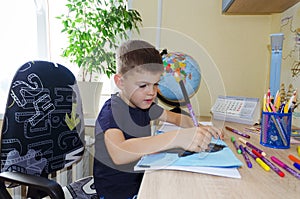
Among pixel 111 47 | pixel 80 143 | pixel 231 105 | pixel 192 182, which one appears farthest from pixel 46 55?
pixel 192 182

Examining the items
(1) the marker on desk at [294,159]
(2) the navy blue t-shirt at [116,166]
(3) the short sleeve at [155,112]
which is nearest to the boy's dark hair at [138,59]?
(2) the navy blue t-shirt at [116,166]

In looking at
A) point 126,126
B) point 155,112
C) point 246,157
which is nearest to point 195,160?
point 246,157

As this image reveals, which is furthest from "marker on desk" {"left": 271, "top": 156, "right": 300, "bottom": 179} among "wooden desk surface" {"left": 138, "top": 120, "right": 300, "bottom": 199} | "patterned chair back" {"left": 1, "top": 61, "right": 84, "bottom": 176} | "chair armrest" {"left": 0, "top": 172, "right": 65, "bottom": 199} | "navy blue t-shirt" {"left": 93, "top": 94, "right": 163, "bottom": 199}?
"patterned chair back" {"left": 1, "top": 61, "right": 84, "bottom": 176}

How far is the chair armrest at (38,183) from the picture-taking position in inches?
25.0

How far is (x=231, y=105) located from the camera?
3.71ft

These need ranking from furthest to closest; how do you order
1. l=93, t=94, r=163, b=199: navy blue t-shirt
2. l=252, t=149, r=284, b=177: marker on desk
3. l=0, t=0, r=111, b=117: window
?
l=0, t=0, r=111, b=117: window, l=93, t=94, r=163, b=199: navy blue t-shirt, l=252, t=149, r=284, b=177: marker on desk

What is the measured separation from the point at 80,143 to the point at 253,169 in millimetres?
695

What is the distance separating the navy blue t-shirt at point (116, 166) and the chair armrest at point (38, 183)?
0.17 m

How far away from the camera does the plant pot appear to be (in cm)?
132

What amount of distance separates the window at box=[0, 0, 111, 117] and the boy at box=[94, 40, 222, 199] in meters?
0.68

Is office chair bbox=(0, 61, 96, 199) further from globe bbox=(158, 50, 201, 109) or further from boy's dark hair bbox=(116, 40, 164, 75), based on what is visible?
globe bbox=(158, 50, 201, 109)

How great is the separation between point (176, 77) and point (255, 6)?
0.50 metres

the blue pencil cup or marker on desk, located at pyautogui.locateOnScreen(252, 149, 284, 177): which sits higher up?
the blue pencil cup

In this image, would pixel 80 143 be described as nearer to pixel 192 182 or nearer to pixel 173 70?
pixel 173 70
